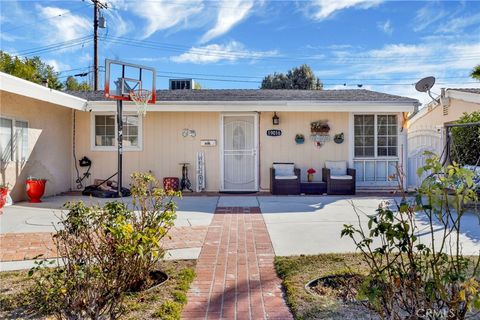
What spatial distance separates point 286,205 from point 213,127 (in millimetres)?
3723

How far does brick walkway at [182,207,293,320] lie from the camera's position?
292cm

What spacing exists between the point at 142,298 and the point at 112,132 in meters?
8.43

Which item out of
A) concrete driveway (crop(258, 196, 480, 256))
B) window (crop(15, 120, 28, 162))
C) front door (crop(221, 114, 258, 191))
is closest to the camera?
concrete driveway (crop(258, 196, 480, 256))

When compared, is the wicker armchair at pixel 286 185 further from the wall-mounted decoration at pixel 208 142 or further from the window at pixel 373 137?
the window at pixel 373 137

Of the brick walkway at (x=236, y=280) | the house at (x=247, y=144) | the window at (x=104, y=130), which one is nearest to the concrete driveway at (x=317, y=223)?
the brick walkway at (x=236, y=280)

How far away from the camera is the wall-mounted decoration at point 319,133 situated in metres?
10.4

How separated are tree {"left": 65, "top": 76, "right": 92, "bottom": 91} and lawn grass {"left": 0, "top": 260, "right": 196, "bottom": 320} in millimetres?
30010

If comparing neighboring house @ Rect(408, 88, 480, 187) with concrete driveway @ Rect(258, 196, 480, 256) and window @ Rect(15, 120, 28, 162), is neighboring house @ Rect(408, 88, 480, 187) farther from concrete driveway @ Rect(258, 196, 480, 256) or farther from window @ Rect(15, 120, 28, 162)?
window @ Rect(15, 120, 28, 162)

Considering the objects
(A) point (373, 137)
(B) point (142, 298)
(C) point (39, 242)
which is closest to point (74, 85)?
(A) point (373, 137)

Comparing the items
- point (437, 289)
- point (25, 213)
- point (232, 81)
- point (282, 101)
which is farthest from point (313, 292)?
point (232, 81)

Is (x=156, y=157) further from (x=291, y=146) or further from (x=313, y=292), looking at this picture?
(x=313, y=292)

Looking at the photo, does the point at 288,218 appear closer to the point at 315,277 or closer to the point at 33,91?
the point at 315,277

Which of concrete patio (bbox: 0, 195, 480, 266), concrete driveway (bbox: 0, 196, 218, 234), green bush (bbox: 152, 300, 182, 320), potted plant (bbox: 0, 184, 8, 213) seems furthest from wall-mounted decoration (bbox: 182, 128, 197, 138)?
green bush (bbox: 152, 300, 182, 320)

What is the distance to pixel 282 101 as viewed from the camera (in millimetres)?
9883
